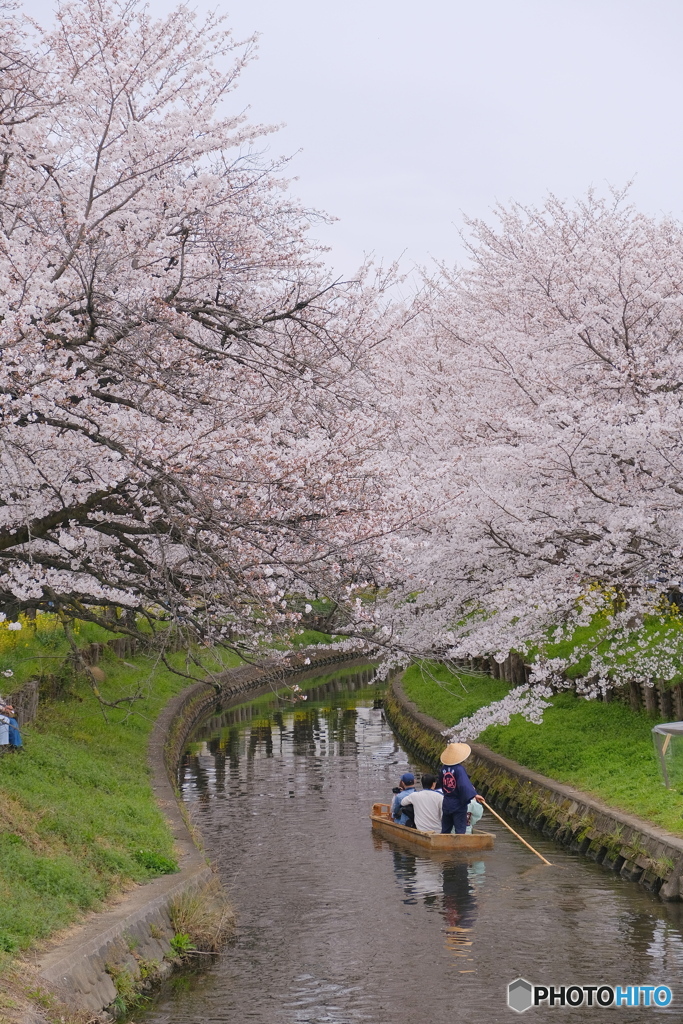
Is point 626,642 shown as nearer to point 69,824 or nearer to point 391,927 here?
point 391,927

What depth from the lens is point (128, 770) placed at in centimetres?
1677

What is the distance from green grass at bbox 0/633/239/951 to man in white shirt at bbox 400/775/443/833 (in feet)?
13.1

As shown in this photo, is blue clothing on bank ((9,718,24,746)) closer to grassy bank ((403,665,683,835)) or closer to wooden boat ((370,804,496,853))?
grassy bank ((403,665,683,835))

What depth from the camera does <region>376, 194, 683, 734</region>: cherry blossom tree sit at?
13914 mm

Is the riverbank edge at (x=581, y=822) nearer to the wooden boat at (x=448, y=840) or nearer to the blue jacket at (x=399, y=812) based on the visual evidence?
the wooden boat at (x=448, y=840)

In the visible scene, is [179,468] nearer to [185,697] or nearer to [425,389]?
[425,389]

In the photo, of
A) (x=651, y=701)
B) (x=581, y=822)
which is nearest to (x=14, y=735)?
(x=581, y=822)

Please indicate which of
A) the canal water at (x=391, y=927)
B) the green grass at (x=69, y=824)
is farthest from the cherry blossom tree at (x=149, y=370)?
the canal water at (x=391, y=927)

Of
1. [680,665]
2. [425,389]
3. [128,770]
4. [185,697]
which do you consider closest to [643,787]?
[680,665]

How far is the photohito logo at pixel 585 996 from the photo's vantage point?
9.02 meters

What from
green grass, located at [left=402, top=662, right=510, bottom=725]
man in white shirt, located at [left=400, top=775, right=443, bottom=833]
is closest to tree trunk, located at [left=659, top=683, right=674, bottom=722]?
man in white shirt, located at [left=400, top=775, right=443, bottom=833]

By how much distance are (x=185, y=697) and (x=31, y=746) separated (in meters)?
14.8

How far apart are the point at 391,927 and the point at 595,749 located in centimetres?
601

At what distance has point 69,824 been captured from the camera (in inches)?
458
